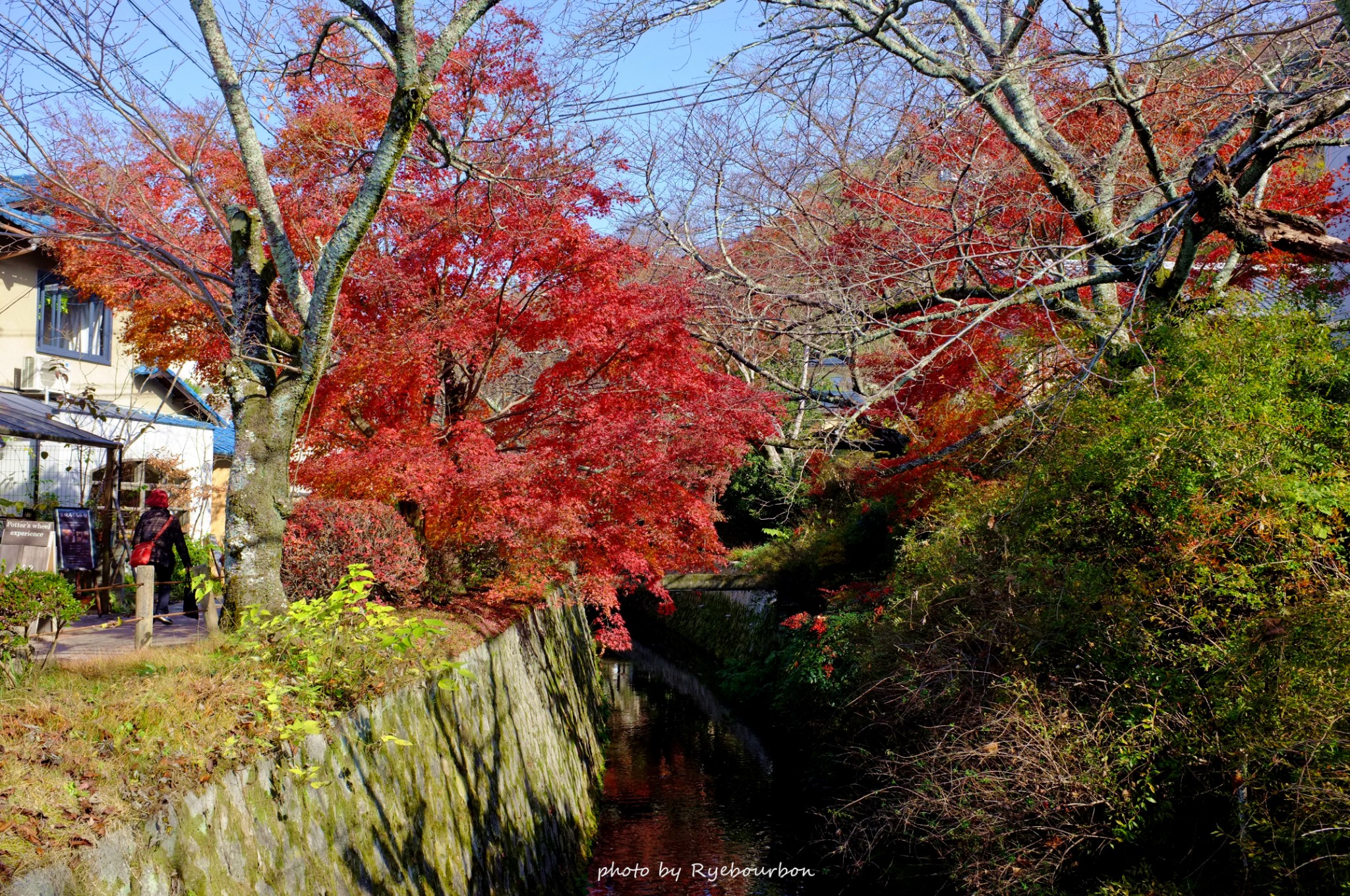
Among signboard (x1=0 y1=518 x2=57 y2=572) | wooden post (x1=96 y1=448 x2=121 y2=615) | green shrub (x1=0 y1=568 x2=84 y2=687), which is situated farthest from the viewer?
wooden post (x1=96 y1=448 x2=121 y2=615)

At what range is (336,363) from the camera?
397 inches

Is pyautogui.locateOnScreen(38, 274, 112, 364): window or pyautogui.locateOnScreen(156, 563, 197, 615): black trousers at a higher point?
pyautogui.locateOnScreen(38, 274, 112, 364): window

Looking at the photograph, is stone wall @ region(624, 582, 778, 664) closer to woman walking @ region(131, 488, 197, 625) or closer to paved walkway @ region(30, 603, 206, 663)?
woman walking @ region(131, 488, 197, 625)

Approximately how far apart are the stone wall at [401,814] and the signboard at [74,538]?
218 inches

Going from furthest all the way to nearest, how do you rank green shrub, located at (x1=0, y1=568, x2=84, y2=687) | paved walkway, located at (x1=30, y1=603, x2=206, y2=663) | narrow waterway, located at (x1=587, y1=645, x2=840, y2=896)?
narrow waterway, located at (x1=587, y1=645, x2=840, y2=896)
paved walkway, located at (x1=30, y1=603, x2=206, y2=663)
green shrub, located at (x1=0, y1=568, x2=84, y2=687)

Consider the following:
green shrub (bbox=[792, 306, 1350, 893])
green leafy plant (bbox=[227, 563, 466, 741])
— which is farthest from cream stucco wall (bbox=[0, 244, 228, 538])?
green shrub (bbox=[792, 306, 1350, 893])

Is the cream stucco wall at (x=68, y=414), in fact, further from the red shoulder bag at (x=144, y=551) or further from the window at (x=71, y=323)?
the red shoulder bag at (x=144, y=551)

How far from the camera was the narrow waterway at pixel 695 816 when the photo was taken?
32.8 ft

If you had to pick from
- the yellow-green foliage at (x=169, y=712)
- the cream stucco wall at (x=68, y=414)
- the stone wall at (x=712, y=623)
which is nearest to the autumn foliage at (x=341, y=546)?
the yellow-green foliage at (x=169, y=712)

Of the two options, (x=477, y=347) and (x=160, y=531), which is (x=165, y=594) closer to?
(x=160, y=531)

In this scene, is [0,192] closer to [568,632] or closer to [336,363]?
[336,363]

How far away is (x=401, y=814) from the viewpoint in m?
6.45

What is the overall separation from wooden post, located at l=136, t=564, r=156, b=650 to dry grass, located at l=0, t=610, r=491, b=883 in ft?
4.54

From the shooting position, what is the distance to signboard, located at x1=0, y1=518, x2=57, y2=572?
10547 mm
